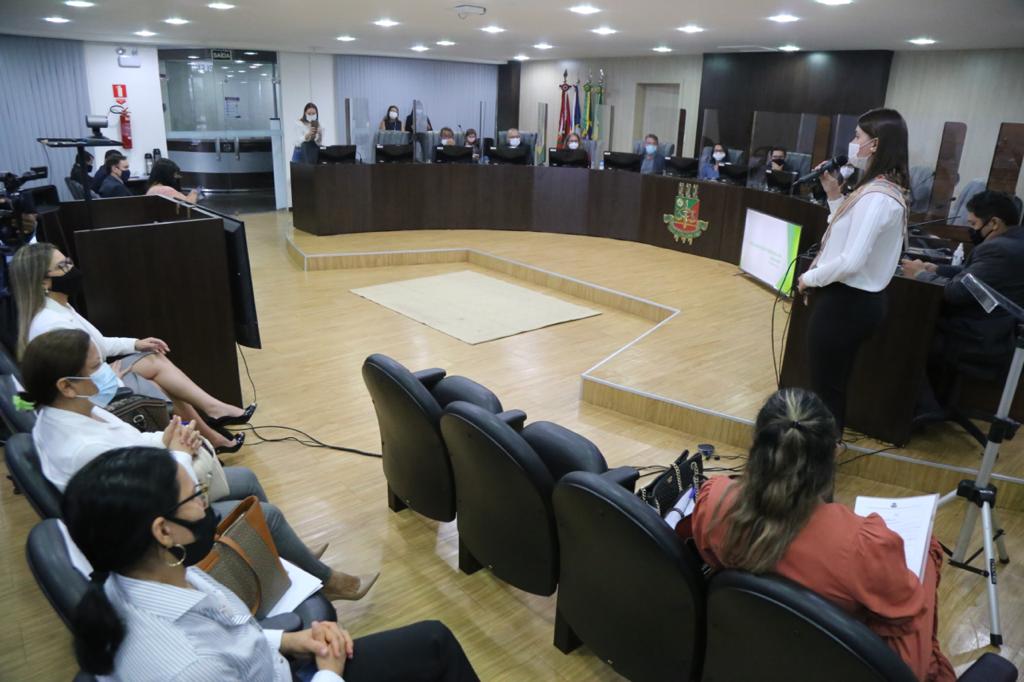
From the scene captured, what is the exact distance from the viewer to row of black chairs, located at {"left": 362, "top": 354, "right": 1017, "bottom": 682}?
139cm

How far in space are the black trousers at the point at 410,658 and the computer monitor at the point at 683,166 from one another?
7.31 meters

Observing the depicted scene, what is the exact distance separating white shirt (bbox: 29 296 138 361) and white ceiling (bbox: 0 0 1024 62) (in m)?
4.15

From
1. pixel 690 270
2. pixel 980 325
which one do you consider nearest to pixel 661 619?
pixel 980 325

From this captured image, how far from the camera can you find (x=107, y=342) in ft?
10.4

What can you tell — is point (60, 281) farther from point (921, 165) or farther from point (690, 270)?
point (921, 165)

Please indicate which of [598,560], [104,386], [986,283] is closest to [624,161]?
[986,283]

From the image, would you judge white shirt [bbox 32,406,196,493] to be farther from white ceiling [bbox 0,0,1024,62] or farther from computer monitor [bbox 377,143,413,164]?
computer monitor [bbox 377,143,413,164]

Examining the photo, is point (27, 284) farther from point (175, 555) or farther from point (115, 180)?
point (115, 180)

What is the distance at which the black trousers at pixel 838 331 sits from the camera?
289cm

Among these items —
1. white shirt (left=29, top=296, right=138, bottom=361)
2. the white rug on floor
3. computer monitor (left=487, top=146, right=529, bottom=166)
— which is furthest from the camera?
computer monitor (left=487, top=146, right=529, bottom=166)

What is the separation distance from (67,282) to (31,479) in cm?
140

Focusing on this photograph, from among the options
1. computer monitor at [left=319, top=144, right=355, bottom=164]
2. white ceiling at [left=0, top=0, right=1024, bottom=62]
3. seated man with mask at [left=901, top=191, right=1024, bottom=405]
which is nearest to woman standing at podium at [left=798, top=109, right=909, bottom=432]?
seated man with mask at [left=901, top=191, right=1024, bottom=405]

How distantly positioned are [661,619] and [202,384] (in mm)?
2886

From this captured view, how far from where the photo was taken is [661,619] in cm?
175
